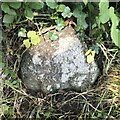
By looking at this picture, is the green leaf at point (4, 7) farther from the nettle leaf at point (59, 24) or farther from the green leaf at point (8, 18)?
the nettle leaf at point (59, 24)

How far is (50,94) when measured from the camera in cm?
187

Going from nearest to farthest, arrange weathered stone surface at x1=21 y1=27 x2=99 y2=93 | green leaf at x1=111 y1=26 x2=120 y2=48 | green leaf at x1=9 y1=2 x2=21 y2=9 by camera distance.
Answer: green leaf at x1=111 y1=26 x2=120 y2=48 < green leaf at x1=9 y1=2 x2=21 y2=9 < weathered stone surface at x1=21 y1=27 x2=99 y2=93

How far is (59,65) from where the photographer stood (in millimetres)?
1814

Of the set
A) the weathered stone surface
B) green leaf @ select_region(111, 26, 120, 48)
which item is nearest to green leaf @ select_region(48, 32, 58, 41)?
the weathered stone surface

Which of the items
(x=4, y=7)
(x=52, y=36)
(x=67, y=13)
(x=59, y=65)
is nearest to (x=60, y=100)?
(x=59, y=65)

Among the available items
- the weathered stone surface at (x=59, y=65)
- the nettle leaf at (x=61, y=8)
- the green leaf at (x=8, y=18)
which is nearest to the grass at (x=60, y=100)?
the weathered stone surface at (x=59, y=65)

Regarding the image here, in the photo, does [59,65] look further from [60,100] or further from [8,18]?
[8,18]

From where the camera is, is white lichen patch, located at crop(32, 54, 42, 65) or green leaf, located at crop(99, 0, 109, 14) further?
white lichen patch, located at crop(32, 54, 42, 65)

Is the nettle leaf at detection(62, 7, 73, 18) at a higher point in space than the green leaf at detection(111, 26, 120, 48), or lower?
higher

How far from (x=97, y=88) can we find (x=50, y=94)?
237 mm

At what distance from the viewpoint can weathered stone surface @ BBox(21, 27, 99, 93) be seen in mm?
1813

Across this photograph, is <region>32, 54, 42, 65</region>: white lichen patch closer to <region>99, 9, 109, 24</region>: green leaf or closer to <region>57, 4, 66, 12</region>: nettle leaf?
<region>57, 4, 66, 12</region>: nettle leaf

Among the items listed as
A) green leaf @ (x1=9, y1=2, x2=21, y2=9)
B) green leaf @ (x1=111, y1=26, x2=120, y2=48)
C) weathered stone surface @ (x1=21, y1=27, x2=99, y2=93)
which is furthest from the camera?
weathered stone surface @ (x1=21, y1=27, x2=99, y2=93)

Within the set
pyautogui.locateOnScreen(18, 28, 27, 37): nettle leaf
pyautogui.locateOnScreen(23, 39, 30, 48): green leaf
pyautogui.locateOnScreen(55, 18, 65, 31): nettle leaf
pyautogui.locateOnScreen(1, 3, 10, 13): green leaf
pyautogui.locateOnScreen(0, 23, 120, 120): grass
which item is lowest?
pyautogui.locateOnScreen(0, 23, 120, 120): grass
